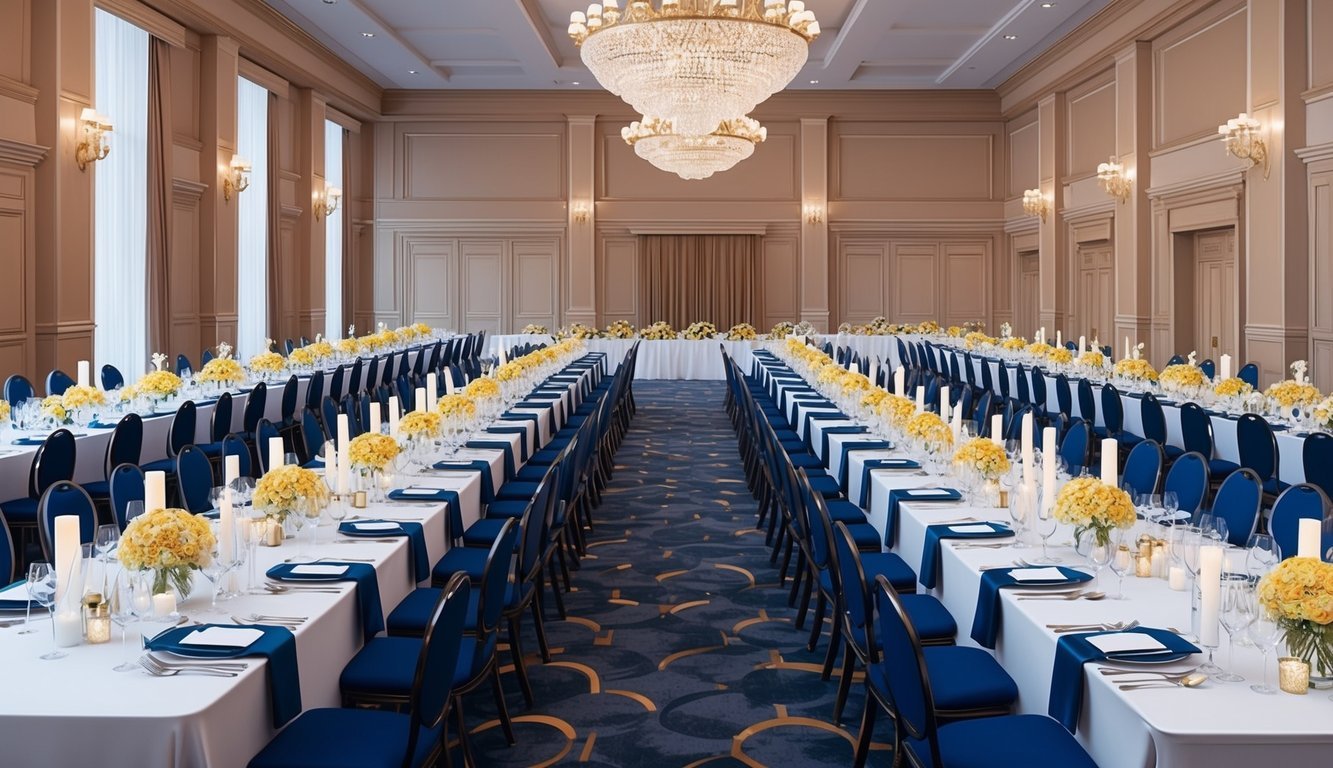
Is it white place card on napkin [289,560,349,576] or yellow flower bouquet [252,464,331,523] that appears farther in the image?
yellow flower bouquet [252,464,331,523]

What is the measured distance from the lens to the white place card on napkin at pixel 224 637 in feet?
9.79

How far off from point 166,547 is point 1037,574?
2.70 m

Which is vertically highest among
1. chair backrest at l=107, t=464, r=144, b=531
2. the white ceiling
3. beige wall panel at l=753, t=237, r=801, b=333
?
the white ceiling

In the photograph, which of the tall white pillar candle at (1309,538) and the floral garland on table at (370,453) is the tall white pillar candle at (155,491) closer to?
the floral garland on table at (370,453)

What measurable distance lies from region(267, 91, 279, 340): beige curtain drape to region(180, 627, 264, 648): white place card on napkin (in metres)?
14.9

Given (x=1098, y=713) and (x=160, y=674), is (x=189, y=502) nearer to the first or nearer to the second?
(x=160, y=674)

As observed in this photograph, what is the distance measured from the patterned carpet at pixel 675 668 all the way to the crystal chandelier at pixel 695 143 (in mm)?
7025

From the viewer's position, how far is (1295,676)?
2.70m

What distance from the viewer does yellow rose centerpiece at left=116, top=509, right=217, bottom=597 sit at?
321 centimetres

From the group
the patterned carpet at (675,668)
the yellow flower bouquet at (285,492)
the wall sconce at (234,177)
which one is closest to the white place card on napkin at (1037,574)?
the patterned carpet at (675,668)

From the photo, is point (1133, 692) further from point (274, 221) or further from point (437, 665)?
point (274, 221)

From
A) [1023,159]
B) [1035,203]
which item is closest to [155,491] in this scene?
[1035,203]

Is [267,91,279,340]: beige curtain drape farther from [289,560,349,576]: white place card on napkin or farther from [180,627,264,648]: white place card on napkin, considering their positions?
A: [180,627,264,648]: white place card on napkin

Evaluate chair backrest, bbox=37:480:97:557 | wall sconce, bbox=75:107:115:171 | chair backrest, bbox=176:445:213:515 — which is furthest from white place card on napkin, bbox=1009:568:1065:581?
wall sconce, bbox=75:107:115:171
